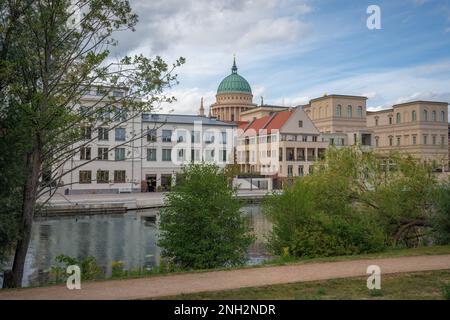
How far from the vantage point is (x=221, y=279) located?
14.9 meters

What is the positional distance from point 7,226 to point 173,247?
21.7 feet

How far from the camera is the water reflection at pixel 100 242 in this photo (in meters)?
25.9

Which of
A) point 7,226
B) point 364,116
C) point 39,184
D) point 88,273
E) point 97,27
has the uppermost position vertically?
point 364,116

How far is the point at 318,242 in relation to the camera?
2125 cm

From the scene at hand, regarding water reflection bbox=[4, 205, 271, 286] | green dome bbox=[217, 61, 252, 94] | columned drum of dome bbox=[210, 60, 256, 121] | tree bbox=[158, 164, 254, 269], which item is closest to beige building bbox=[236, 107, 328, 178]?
water reflection bbox=[4, 205, 271, 286]

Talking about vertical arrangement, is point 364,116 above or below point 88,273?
above

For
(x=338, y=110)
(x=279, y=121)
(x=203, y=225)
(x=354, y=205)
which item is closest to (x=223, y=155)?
(x=279, y=121)

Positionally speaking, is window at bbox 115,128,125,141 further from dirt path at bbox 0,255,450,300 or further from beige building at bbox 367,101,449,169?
dirt path at bbox 0,255,450,300

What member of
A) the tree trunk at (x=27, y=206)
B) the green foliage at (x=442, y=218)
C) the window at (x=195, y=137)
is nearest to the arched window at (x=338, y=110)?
the window at (x=195, y=137)

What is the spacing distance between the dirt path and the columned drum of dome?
394 ft

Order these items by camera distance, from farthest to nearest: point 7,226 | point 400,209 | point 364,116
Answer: point 364,116 → point 400,209 → point 7,226

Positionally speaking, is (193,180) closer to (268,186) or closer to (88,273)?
(88,273)

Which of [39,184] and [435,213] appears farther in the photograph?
[435,213]
